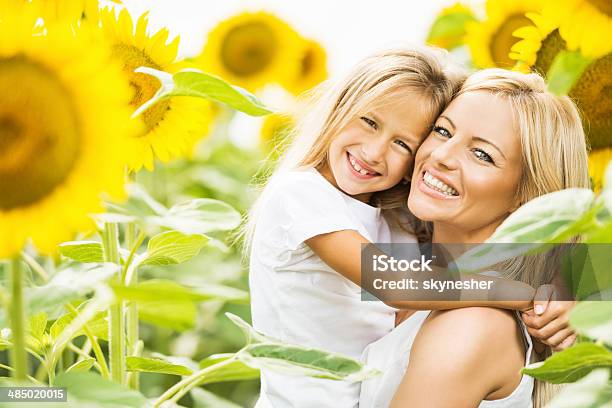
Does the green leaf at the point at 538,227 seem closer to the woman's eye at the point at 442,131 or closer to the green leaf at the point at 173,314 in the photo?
the green leaf at the point at 173,314

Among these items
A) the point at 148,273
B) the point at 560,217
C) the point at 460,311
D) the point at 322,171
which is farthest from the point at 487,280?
the point at 148,273

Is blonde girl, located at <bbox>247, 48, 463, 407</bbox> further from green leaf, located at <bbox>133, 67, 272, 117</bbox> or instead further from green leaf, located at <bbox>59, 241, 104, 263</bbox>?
green leaf, located at <bbox>133, 67, 272, 117</bbox>

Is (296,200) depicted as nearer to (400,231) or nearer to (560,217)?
(400,231)

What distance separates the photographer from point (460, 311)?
104 centimetres

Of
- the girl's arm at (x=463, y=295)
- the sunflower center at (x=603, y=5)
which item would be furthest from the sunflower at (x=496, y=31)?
the sunflower center at (x=603, y=5)

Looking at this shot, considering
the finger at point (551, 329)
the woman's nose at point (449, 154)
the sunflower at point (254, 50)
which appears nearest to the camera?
the finger at point (551, 329)

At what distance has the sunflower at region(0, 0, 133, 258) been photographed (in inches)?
22.6

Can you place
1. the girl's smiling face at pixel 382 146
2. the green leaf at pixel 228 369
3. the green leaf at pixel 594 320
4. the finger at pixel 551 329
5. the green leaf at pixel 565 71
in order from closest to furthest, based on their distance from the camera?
the green leaf at pixel 594 320 < the green leaf at pixel 565 71 < the green leaf at pixel 228 369 < the finger at pixel 551 329 < the girl's smiling face at pixel 382 146

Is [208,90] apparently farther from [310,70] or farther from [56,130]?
[310,70]

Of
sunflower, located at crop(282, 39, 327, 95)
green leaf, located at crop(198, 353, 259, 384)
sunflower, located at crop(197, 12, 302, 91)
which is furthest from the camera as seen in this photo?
sunflower, located at crop(282, 39, 327, 95)

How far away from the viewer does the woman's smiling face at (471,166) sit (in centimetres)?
110

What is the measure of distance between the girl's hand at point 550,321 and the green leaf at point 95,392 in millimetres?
560

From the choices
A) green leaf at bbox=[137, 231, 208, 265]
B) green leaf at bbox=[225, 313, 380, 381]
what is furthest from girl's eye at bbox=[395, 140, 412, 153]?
green leaf at bbox=[225, 313, 380, 381]

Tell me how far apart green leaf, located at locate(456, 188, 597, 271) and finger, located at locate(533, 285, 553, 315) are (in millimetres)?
487
